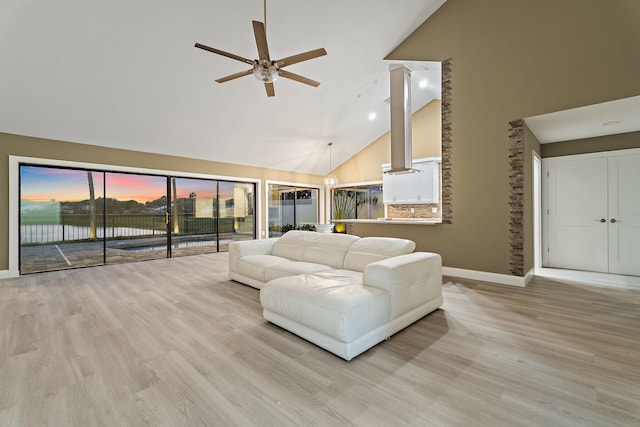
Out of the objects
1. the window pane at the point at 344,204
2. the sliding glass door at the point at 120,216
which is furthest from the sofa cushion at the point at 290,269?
the window pane at the point at 344,204

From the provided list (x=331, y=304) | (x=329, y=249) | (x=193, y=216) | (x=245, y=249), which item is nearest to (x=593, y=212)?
(x=329, y=249)

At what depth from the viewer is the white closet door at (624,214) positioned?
465cm

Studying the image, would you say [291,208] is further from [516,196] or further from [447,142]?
[516,196]

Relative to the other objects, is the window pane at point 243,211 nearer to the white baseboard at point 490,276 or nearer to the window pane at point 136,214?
the window pane at point 136,214

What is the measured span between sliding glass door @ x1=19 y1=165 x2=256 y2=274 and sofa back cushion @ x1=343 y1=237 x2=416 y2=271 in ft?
17.3

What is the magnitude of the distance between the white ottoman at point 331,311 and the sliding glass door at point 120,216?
5417mm

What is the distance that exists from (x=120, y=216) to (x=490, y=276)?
7.94 meters

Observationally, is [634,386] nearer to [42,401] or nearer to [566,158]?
[42,401]

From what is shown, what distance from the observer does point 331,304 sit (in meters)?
2.12

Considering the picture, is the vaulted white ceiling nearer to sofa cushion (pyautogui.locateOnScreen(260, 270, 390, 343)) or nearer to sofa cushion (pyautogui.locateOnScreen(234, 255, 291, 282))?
sofa cushion (pyautogui.locateOnScreen(234, 255, 291, 282))

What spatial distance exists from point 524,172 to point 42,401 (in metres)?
5.66

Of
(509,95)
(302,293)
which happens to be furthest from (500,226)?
(302,293)

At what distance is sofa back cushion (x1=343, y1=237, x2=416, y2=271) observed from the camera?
3.20 meters

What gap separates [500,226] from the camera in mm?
4348
